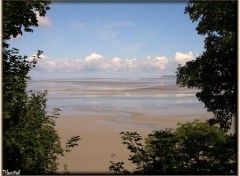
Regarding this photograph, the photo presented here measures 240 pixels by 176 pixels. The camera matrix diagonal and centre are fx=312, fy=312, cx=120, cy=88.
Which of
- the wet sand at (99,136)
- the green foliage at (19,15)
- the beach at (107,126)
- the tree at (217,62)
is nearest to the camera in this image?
the green foliage at (19,15)

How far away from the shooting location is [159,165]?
23.2ft

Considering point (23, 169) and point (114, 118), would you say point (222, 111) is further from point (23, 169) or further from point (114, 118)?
point (114, 118)

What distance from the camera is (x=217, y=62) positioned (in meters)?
8.23

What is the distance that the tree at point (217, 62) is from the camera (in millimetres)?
7652

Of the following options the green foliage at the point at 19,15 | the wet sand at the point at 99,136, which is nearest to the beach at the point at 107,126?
the wet sand at the point at 99,136

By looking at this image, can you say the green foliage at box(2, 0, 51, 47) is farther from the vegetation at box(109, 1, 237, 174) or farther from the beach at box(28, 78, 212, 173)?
the beach at box(28, 78, 212, 173)

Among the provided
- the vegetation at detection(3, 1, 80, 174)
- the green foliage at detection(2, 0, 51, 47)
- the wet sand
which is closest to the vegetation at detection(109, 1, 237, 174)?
the vegetation at detection(3, 1, 80, 174)

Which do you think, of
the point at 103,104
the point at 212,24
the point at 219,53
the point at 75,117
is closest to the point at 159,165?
the point at 219,53

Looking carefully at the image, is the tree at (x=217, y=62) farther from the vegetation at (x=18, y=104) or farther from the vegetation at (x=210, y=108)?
the vegetation at (x=18, y=104)

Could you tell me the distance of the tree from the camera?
25.1 feet

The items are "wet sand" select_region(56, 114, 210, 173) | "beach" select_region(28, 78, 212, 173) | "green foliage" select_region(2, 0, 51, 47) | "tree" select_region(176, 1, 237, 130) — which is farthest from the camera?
"beach" select_region(28, 78, 212, 173)

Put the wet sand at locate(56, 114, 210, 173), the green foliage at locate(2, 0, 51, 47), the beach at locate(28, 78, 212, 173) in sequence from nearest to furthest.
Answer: the green foliage at locate(2, 0, 51, 47), the wet sand at locate(56, 114, 210, 173), the beach at locate(28, 78, 212, 173)

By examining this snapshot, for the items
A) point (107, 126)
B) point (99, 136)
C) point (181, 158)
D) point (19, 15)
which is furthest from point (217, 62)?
point (107, 126)

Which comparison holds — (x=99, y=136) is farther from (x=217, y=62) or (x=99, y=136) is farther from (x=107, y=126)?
(x=217, y=62)
